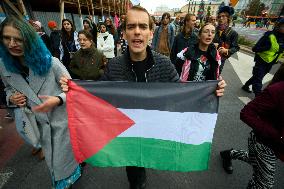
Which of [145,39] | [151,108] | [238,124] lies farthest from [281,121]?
[238,124]

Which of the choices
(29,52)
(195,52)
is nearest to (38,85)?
(29,52)

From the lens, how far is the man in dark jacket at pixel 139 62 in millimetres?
1822

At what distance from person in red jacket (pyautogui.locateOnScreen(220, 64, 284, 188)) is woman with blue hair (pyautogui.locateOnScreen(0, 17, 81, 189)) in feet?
5.74

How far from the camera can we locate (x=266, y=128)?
179 cm

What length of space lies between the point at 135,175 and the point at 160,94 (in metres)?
1.19

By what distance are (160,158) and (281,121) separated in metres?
1.10

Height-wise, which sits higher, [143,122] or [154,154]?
[143,122]

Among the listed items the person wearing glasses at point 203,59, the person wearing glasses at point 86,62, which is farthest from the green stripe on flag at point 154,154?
the person wearing glasses at point 86,62

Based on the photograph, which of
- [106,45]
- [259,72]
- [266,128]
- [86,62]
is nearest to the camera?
[266,128]

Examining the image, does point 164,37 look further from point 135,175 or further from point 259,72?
point 135,175

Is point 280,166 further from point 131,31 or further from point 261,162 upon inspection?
point 131,31

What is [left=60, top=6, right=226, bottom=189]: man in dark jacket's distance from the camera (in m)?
1.82

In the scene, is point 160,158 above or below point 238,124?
above

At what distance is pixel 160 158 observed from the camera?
2.09 metres
